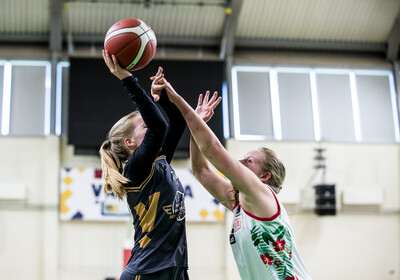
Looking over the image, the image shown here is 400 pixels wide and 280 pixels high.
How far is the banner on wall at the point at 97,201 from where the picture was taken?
12.1m

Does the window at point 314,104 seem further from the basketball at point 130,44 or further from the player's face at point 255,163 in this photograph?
the player's face at point 255,163

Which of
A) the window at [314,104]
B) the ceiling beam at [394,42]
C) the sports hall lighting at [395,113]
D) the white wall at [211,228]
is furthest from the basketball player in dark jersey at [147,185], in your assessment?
the ceiling beam at [394,42]

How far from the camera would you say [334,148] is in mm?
13203

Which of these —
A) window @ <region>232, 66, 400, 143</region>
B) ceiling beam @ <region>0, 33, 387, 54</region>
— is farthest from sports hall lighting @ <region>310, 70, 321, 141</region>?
ceiling beam @ <region>0, 33, 387, 54</region>

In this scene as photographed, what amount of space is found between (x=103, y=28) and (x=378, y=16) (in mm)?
7340

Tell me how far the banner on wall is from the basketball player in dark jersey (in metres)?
8.71

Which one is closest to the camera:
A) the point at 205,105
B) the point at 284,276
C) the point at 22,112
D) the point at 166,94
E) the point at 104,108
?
the point at 284,276

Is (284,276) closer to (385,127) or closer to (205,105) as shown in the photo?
(205,105)

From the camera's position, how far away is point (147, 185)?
132 inches

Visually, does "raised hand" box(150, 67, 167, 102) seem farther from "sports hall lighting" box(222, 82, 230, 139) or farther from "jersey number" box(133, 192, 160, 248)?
"sports hall lighting" box(222, 82, 230, 139)

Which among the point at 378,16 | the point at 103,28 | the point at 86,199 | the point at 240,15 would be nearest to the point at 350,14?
the point at 378,16

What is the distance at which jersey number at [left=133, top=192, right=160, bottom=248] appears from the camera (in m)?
3.32

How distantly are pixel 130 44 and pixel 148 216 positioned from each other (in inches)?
49.0

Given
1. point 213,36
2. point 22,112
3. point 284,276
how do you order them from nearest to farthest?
1. point 284,276
2. point 22,112
3. point 213,36
